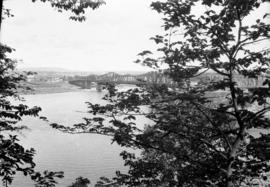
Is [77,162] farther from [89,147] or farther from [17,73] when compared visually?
[17,73]

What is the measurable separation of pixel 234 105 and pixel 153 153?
15259mm

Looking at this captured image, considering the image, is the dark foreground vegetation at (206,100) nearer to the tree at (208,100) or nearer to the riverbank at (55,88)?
the tree at (208,100)

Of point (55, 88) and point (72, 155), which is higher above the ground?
point (55, 88)

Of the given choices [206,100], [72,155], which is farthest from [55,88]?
[206,100]

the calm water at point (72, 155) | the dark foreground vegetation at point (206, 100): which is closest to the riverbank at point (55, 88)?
the calm water at point (72, 155)

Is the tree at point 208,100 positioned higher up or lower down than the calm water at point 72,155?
higher up

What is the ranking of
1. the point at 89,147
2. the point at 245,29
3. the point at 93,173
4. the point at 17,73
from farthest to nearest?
1. the point at 89,147
2. the point at 93,173
3. the point at 17,73
4. the point at 245,29

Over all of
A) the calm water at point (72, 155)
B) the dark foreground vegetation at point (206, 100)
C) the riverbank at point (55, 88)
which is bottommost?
the calm water at point (72, 155)

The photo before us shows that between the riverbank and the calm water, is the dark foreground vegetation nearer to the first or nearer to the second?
the calm water

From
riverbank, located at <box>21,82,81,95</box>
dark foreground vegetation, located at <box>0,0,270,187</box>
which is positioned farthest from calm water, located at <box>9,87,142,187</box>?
riverbank, located at <box>21,82,81,95</box>

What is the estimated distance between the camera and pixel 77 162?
137ft

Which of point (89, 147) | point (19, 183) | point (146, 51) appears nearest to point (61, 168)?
point (19, 183)

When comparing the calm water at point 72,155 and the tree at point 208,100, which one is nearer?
the tree at point 208,100

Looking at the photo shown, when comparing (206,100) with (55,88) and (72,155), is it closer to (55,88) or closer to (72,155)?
(72,155)
